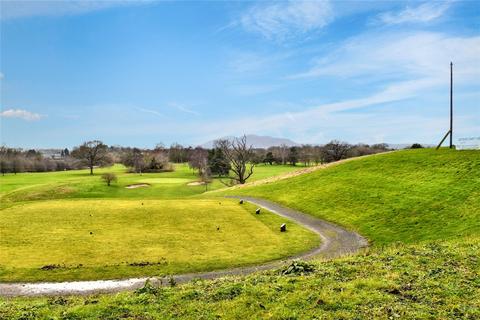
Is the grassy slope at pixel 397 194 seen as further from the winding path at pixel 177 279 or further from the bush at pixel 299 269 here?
the bush at pixel 299 269

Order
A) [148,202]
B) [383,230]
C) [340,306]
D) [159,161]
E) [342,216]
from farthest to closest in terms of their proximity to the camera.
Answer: [159,161] < [148,202] < [342,216] < [383,230] < [340,306]

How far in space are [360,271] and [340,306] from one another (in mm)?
3365

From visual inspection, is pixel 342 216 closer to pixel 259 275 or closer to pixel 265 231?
pixel 265 231

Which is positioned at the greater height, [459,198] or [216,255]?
[459,198]

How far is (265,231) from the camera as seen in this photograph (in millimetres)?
28031

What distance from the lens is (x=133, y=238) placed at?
24.8m

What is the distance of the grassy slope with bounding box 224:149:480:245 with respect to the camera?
1024 inches

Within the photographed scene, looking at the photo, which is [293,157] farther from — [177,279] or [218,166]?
[177,279]

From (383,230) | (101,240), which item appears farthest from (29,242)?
(383,230)

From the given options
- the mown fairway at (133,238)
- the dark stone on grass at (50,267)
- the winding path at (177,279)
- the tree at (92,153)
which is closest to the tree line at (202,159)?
the tree at (92,153)

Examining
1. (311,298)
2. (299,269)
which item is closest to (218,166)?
(299,269)

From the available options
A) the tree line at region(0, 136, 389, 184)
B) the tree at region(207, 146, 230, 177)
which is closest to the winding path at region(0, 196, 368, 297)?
the tree line at region(0, 136, 389, 184)

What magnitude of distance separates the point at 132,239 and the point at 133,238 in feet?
0.87

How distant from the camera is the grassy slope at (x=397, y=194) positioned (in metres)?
26.0
